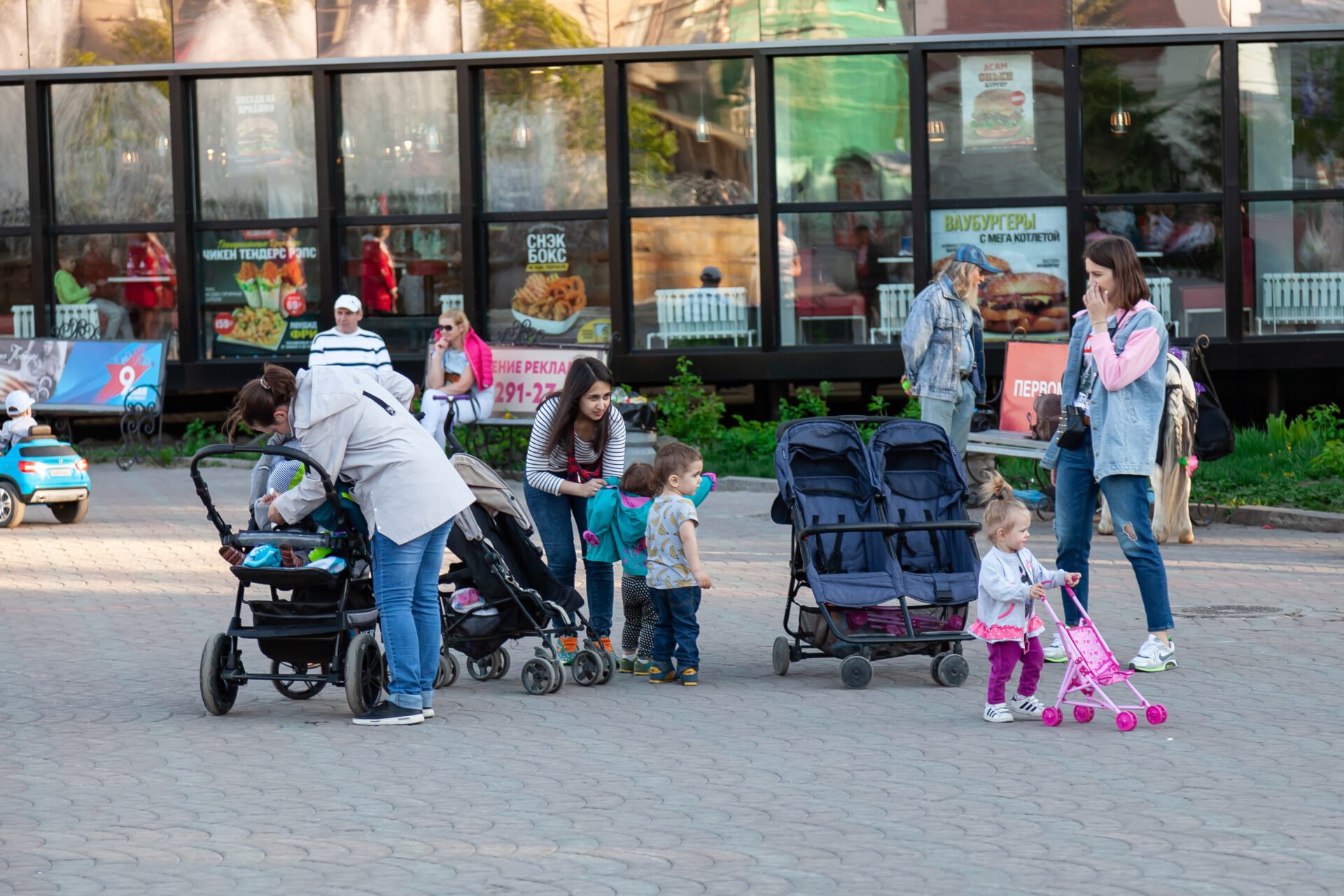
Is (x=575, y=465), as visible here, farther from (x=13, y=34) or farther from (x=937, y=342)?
(x=13, y=34)

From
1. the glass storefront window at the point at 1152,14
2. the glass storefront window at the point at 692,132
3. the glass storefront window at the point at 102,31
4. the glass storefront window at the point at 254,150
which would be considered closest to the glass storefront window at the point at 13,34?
the glass storefront window at the point at 102,31

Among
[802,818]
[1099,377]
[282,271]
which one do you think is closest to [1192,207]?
[282,271]

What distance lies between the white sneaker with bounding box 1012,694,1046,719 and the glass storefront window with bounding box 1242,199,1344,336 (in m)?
12.4

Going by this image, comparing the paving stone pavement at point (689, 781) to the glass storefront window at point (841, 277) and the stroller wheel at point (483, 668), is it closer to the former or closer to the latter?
the stroller wheel at point (483, 668)

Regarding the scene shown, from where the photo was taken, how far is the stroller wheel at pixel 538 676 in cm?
790

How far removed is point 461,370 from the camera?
16.1 meters

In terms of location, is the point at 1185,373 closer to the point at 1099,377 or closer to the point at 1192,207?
the point at 1099,377

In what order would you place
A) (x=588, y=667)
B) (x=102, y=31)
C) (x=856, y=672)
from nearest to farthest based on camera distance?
(x=856, y=672), (x=588, y=667), (x=102, y=31)

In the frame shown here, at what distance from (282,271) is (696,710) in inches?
524

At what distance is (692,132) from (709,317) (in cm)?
197

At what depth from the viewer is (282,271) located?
1970 centimetres

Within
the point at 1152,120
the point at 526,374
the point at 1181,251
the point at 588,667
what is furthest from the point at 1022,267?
the point at 588,667

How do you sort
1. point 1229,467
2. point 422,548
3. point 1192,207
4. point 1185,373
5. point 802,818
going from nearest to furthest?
point 802,818 → point 422,548 → point 1185,373 → point 1229,467 → point 1192,207

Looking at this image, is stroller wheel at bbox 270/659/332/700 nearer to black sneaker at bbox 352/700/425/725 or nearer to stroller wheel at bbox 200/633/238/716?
stroller wheel at bbox 200/633/238/716
